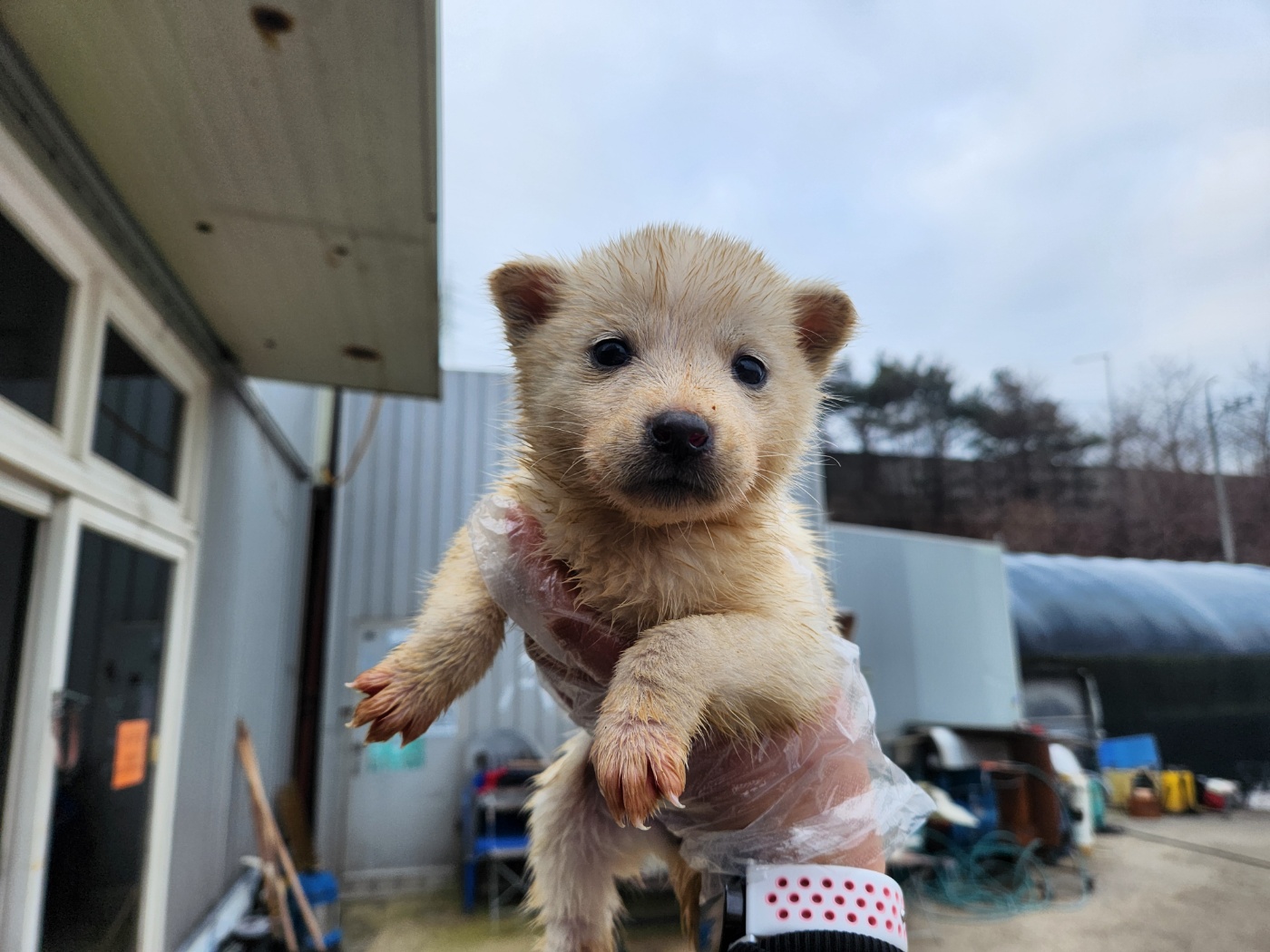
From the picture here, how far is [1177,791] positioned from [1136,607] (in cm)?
145

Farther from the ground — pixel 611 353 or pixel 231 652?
pixel 611 353

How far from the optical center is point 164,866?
3.18m

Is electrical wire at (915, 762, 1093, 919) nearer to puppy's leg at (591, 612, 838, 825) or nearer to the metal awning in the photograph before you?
puppy's leg at (591, 612, 838, 825)

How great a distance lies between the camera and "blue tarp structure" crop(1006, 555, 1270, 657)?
4.48 meters

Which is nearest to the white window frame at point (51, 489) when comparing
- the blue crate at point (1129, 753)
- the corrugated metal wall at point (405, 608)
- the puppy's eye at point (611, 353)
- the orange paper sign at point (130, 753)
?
the orange paper sign at point (130, 753)

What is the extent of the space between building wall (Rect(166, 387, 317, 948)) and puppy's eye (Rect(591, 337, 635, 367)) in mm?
3259

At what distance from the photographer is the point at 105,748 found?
8.52ft

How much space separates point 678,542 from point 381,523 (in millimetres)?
5611

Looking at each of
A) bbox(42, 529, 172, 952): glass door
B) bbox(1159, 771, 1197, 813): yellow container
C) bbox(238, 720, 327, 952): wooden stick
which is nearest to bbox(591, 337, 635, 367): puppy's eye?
bbox(42, 529, 172, 952): glass door

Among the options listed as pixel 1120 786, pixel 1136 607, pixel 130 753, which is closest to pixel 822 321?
pixel 130 753

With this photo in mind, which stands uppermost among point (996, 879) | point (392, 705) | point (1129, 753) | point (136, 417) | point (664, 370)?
point (136, 417)

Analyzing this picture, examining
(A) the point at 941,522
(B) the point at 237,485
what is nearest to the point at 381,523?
(B) the point at 237,485

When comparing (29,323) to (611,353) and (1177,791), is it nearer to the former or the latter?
(611,353)

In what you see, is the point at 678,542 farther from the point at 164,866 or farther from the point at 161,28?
the point at 164,866
